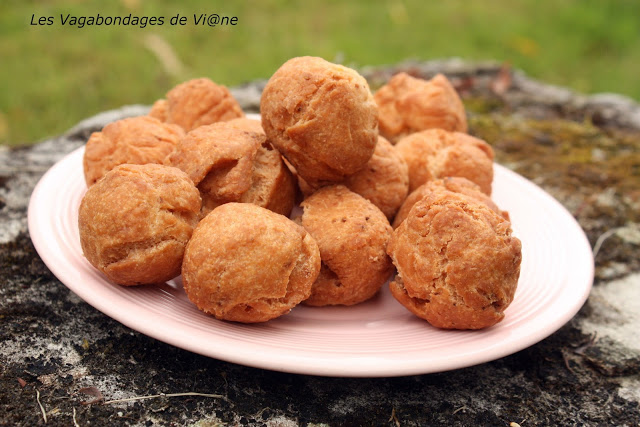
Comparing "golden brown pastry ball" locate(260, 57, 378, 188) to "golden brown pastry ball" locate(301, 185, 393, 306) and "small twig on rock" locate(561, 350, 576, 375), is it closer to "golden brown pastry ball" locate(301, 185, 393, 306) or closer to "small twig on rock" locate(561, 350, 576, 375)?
"golden brown pastry ball" locate(301, 185, 393, 306)

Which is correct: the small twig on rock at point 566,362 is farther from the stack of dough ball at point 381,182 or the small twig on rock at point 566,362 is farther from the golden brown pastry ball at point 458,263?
the stack of dough ball at point 381,182

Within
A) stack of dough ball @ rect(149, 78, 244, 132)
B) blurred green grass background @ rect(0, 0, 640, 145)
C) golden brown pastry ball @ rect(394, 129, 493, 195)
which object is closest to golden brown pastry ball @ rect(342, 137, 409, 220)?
golden brown pastry ball @ rect(394, 129, 493, 195)

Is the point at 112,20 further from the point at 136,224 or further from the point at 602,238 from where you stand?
the point at 602,238

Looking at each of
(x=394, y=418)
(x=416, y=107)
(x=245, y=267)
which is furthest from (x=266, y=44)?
(x=394, y=418)

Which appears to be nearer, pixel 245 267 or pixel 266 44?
pixel 245 267

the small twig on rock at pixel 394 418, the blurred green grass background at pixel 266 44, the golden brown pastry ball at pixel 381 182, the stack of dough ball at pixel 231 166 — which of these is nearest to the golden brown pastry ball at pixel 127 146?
the stack of dough ball at pixel 231 166

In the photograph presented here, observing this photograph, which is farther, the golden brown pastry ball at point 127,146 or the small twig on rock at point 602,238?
the small twig on rock at point 602,238
